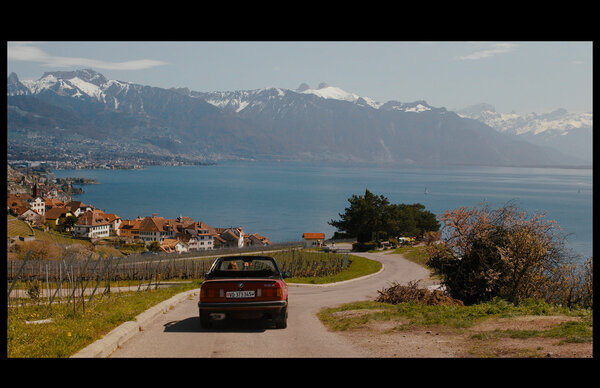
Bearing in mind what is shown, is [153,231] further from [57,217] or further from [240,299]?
[240,299]

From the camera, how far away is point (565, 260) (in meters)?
19.4

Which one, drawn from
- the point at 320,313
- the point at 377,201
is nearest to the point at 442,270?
the point at 320,313

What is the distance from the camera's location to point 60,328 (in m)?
10.5

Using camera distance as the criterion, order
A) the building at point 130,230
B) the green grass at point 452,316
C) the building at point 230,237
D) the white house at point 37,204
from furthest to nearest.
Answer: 1. the white house at point 37,204
2. the building at point 130,230
3. the building at point 230,237
4. the green grass at point 452,316

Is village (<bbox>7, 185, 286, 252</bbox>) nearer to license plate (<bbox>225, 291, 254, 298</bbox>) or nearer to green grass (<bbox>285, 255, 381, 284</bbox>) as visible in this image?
green grass (<bbox>285, 255, 381, 284</bbox>)

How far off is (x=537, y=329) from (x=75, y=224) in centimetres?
11836

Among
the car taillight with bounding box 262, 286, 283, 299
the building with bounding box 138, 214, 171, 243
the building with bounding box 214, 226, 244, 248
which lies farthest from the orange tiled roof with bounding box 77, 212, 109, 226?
the car taillight with bounding box 262, 286, 283, 299

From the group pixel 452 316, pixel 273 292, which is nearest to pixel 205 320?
pixel 273 292

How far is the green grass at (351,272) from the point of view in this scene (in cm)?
3393

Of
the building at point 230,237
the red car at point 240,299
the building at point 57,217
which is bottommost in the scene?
the building at point 230,237

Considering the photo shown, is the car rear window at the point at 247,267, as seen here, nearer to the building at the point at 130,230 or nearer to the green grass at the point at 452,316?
the green grass at the point at 452,316

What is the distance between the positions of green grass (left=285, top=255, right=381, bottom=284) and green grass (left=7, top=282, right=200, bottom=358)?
19.3 metres

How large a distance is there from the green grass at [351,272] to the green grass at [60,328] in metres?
19.3

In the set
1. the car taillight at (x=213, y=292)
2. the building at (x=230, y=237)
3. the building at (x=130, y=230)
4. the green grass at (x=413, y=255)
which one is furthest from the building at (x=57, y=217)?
the car taillight at (x=213, y=292)
